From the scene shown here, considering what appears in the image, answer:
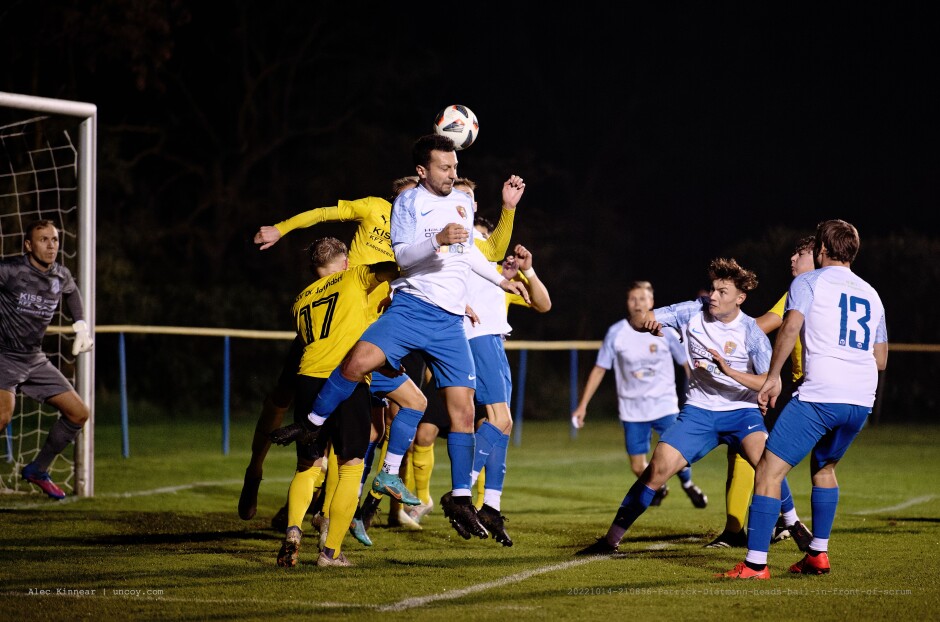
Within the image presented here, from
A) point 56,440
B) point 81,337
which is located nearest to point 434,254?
point 81,337

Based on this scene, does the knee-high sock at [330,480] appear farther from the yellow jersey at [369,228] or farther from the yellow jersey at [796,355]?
the yellow jersey at [796,355]

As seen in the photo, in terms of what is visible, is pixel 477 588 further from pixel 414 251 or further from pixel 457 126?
pixel 457 126

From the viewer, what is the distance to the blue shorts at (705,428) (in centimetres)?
713

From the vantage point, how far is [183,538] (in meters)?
7.72

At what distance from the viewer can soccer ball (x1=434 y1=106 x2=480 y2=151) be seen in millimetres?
8156

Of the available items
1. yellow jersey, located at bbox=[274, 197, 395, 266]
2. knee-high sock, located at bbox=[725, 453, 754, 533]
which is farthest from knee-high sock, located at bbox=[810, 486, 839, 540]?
yellow jersey, located at bbox=[274, 197, 395, 266]

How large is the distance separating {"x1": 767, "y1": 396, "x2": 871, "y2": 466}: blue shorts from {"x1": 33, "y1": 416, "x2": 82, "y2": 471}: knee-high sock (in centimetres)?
545

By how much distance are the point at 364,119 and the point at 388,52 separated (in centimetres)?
189

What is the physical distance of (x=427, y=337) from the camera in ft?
22.4

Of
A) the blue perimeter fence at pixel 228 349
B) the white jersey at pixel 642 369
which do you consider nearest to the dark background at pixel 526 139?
the blue perimeter fence at pixel 228 349

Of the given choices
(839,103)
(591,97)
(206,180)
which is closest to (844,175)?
(839,103)

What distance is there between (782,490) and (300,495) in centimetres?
298

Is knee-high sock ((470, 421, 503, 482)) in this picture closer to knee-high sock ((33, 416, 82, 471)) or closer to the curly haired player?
the curly haired player

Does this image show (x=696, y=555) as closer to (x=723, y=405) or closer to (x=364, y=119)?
(x=723, y=405)
